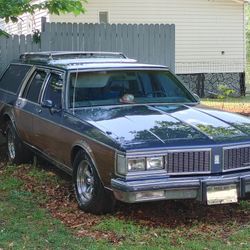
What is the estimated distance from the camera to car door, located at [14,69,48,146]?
758 centimetres

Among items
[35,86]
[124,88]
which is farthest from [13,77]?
[124,88]

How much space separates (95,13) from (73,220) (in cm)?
1646

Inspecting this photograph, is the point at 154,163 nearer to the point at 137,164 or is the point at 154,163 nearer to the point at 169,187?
the point at 137,164

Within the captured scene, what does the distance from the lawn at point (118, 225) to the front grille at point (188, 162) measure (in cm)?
55

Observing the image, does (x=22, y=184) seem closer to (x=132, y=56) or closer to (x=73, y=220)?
(x=73, y=220)

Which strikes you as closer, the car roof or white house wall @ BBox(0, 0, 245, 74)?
the car roof

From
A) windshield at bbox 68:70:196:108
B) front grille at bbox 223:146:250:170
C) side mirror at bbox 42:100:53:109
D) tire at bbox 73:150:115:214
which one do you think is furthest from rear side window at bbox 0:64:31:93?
front grille at bbox 223:146:250:170

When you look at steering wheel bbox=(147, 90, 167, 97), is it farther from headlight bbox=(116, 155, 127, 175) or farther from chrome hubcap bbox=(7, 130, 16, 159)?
chrome hubcap bbox=(7, 130, 16, 159)

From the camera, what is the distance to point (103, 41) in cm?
1123

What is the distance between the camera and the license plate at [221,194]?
5.30 meters

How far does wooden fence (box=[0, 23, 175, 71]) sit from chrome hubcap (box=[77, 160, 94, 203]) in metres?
4.83

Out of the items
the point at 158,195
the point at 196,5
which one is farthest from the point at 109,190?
the point at 196,5

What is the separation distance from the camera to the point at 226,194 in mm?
5375

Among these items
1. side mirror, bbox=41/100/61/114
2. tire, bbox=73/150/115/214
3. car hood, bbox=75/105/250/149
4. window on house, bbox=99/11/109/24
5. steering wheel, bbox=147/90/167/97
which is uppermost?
window on house, bbox=99/11/109/24
